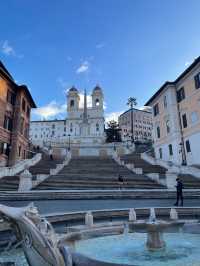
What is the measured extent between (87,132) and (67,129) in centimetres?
3787

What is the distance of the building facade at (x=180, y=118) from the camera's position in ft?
96.2

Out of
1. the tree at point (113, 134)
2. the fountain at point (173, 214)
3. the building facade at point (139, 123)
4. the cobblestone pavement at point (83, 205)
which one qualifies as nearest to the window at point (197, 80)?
the cobblestone pavement at point (83, 205)

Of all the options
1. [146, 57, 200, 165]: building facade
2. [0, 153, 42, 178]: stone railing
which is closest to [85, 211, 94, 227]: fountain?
[0, 153, 42, 178]: stone railing

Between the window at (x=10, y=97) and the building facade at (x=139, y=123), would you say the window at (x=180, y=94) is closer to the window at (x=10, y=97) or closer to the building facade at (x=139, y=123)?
the window at (x=10, y=97)

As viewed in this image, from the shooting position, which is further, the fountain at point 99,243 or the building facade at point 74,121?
the building facade at point 74,121

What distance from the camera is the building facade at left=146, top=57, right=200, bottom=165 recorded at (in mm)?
29328

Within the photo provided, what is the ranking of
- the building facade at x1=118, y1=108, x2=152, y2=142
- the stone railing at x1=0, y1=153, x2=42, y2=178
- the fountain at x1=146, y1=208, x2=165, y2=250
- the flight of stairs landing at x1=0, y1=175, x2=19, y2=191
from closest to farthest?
the fountain at x1=146, y1=208, x2=165, y2=250, the flight of stairs landing at x1=0, y1=175, x2=19, y2=191, the stone railing at x1=0, y1=153, x2=42, y2=178, the building facade at x1=118, y1=108, x2=152, y2=142

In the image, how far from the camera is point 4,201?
13922 mm

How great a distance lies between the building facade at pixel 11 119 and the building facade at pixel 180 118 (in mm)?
22579

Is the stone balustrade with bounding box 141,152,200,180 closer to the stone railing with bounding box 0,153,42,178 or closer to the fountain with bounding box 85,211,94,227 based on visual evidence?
the fountain with bounding box 85,211,94,227

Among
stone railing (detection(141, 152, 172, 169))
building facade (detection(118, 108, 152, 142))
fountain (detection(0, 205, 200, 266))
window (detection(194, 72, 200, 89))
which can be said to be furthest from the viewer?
building facade (detection(118, 108, 152, 142))

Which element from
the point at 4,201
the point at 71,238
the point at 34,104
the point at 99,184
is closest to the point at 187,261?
the point at 71,238

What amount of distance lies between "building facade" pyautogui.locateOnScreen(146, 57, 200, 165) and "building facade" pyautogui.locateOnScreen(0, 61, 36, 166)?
74.1 ft

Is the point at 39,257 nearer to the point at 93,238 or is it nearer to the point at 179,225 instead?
the point at 93,238
